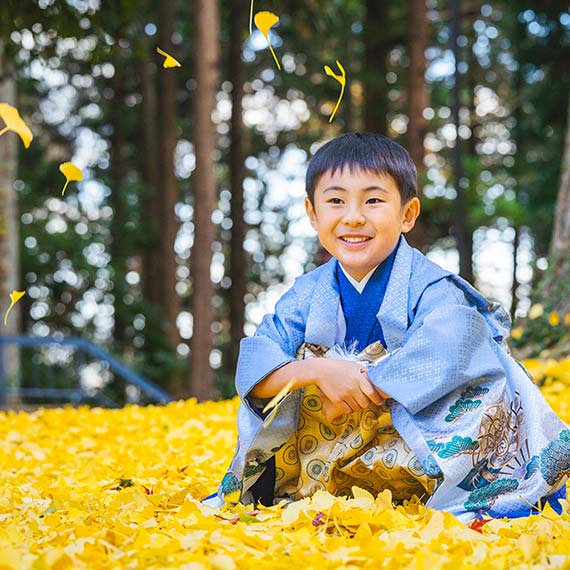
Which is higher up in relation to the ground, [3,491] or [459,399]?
[459,399]

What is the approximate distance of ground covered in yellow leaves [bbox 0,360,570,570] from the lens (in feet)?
5.46

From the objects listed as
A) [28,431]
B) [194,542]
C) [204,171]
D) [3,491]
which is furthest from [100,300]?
[194,542]

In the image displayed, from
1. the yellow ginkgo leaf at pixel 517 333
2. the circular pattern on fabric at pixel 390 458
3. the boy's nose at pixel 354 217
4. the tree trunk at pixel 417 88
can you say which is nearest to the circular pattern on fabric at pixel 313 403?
the circular pattern on fabric at pixel 390 458

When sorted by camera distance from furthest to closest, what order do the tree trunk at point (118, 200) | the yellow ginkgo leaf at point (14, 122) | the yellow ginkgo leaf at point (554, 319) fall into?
the tree trunk at point (118, 200)
the yellow ginkgo leaf at point (554, 319)
the yellow ginkgo leaf at point (14, 122)

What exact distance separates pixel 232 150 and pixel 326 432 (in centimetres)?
1091

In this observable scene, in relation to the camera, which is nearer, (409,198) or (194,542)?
(194,542)

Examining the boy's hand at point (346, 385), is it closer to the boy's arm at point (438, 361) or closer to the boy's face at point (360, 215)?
the boy's arm at point (438, 361)

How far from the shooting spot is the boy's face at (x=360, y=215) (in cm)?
242

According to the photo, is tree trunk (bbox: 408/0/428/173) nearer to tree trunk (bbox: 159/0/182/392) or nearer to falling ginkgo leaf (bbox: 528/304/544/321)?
falling ginkgo leaf (bbox: 528/304/544/321)

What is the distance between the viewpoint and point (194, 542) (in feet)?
5.90

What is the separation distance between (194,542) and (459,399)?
32.4 inches

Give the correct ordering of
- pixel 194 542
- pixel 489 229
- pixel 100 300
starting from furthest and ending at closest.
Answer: pixel 489 229 → pixel 100 300 → pixel 194 542

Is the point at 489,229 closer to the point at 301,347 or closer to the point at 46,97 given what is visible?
the point at 46,97

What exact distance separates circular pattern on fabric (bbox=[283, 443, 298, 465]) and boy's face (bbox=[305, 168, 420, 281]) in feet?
1.83
